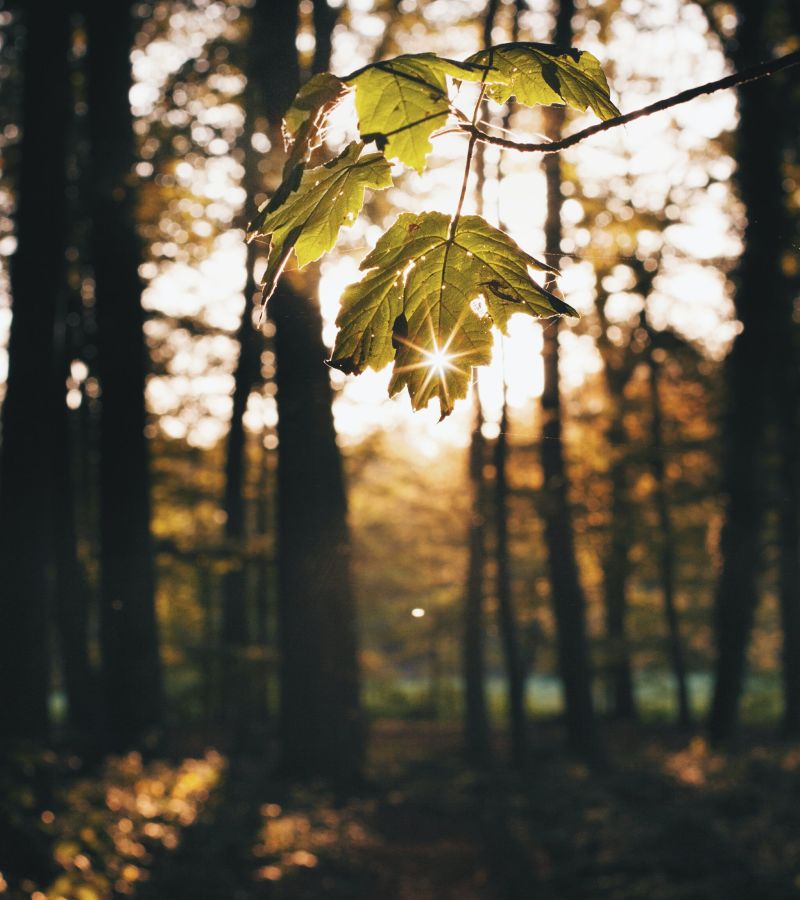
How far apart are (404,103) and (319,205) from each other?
22cm

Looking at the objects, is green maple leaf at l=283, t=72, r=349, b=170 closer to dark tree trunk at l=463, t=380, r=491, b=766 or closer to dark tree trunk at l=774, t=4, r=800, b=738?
dark tree trunk at l=463, t=380, r=491, b=766

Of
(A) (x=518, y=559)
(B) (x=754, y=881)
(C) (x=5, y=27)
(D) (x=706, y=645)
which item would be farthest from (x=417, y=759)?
(D) (x=706, y=645)

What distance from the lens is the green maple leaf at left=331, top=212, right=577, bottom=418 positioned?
1.34 meters

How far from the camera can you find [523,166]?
952 centimetres

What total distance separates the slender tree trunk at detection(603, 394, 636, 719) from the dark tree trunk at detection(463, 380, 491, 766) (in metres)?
2.82

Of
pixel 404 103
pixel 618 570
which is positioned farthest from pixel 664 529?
pixel 404 103

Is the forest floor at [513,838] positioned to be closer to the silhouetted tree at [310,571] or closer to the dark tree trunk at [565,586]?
the silhouetted tree at [310,571]

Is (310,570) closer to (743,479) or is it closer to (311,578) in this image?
(311,578)

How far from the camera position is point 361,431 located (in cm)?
2002

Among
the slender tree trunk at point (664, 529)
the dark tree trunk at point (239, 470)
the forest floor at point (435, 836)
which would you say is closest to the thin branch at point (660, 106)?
the forest floor at point (435, 836)

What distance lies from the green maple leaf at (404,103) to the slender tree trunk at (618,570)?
14.0m

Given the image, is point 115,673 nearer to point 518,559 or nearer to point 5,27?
point 5,27

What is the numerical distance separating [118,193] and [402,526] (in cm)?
1780

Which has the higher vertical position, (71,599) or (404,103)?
(404,103)
